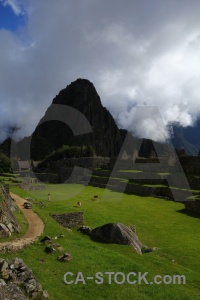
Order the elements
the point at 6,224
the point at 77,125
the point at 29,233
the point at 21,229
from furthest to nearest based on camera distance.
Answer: the point at 77,125 < the point at 21,229 < the point at 29,233 < the point at 6,224

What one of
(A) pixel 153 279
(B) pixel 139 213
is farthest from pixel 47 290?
(B) pixel 139 213

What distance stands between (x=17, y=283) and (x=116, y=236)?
8028 mm

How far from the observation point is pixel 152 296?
35.2ft

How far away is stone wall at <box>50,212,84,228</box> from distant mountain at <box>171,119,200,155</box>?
117484mm

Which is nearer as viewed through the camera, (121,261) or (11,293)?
(11,293)

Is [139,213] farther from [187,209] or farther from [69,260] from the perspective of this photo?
[69,260]

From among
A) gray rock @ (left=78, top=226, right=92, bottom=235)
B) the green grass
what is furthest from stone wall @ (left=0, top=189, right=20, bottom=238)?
gray rock @ (left=78, top=226, right=92, bottom=235)

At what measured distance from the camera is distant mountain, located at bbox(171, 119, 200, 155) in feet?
451

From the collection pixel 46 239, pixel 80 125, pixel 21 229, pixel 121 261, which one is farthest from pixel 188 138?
pixel 121 261

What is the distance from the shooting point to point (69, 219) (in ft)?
69.8

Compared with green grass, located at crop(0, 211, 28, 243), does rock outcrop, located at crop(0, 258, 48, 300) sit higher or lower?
lower

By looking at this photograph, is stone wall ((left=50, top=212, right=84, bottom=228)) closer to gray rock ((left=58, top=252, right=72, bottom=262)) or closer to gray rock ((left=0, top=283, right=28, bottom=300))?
gray rock ((left=58, top=252, right=72, bottom=262))

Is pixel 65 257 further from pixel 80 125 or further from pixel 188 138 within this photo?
pixel 188 138

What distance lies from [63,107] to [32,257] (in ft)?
466
